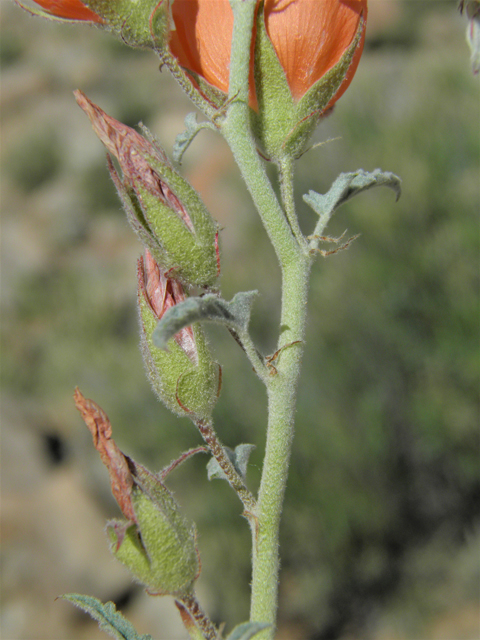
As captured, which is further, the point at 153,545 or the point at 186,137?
the point at 186,137

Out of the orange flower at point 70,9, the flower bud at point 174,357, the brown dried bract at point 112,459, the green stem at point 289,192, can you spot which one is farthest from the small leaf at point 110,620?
the orange flower at point 70,9

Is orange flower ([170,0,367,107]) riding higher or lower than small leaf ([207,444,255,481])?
higher

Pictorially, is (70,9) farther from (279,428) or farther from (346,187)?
(279,428)

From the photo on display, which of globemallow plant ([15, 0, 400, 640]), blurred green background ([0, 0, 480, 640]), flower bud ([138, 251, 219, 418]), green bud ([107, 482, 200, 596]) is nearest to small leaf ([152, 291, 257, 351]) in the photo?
globemallow plant ([15, 0, 400, 640])

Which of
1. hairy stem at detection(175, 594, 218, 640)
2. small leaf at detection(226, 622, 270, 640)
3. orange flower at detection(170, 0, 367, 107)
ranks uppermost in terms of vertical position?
orange flower at detection(170, 0, 367, 107)

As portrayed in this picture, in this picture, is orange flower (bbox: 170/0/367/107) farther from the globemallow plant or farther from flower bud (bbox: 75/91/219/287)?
flower bud (bbox: 75/91/219/287)

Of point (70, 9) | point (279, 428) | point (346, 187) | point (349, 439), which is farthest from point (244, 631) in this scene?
point (349, 439)

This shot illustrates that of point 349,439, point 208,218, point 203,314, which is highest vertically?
point 349,439
